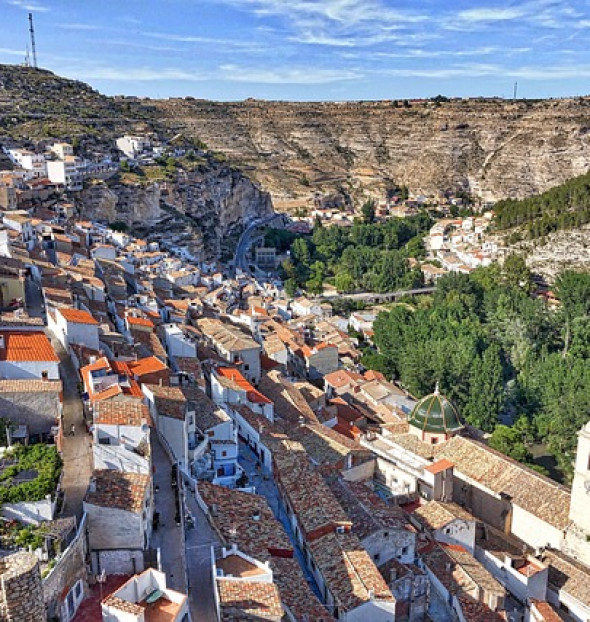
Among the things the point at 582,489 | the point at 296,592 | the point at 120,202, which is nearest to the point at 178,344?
the point at 296,592

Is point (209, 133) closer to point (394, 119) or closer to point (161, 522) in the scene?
point (394, 119)

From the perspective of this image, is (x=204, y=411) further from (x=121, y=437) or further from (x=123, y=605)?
(x=123, y=605)

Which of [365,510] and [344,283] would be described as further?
[344,283]

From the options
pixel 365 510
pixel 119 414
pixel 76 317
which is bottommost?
pixel 365 510

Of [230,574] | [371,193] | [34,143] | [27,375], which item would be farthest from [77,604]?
[371,193]

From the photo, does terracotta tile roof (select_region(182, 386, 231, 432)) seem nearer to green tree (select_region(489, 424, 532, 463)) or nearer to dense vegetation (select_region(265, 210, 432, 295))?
green tree (select_region(489, 424, 532, 463))

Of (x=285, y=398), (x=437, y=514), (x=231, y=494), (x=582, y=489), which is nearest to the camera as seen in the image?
(x=231, y=494)
